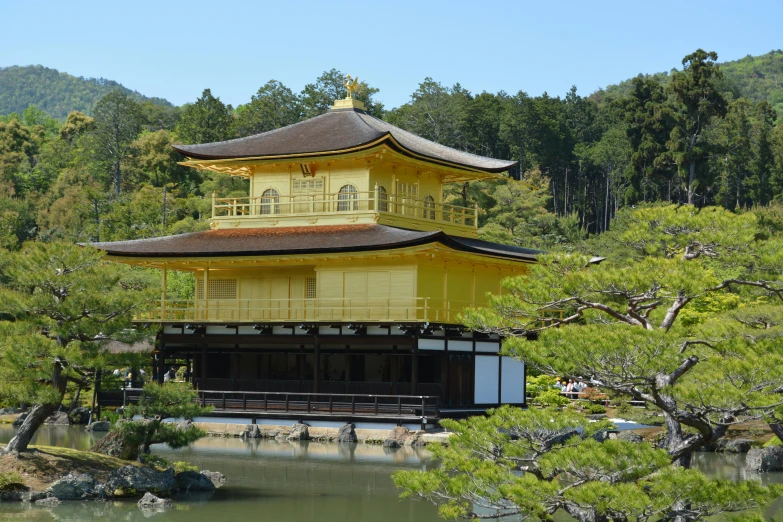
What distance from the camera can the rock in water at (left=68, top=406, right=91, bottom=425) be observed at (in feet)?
115

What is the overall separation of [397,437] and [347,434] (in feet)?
5.40

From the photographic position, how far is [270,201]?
36.5 m

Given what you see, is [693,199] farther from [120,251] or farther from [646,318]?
[646,318]

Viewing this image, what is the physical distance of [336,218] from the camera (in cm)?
3441

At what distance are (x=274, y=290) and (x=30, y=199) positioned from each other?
38986 millimetres

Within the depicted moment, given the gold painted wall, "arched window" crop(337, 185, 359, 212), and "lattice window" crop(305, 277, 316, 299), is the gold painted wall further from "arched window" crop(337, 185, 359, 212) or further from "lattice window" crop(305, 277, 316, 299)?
"arched window" crop(337, 185, 359, 212)

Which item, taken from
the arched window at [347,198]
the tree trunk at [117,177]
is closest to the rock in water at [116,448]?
the arched window at [347,198]

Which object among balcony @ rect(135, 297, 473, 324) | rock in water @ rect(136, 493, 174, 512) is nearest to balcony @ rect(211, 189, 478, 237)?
balcony @ rect(135, 297, 473, 324)

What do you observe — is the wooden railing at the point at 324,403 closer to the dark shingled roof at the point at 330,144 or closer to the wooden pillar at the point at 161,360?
the wooden pillar at the point at 161,360

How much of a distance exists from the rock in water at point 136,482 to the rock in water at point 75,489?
0.25 m

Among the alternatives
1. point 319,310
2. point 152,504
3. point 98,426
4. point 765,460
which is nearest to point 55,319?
point 152,504

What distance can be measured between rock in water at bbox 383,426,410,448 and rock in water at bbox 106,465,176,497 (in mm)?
9586

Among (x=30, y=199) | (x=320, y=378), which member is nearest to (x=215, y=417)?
(x=320, y=378)

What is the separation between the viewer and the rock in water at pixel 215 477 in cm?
2122
